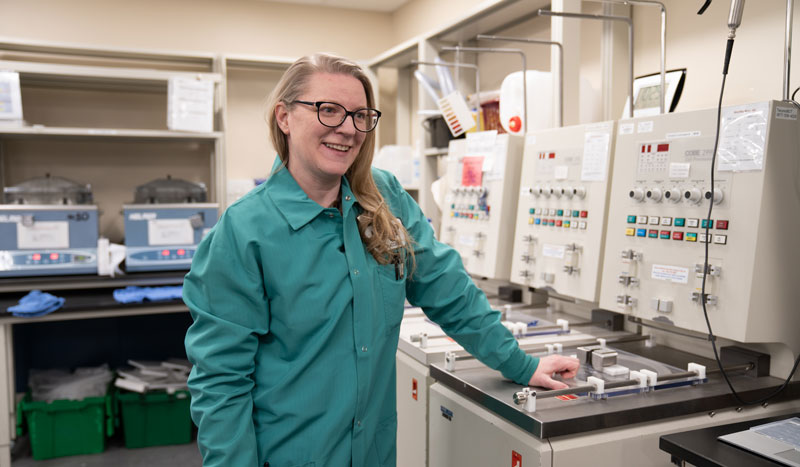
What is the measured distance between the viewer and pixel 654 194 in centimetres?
155

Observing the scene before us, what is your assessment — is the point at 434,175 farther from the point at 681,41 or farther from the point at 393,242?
the point at 393,242

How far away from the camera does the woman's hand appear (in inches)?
53.2

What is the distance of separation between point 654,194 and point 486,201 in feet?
2.53

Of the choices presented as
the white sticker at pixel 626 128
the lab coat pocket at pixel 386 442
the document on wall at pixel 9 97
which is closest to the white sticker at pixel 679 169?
the white sticker at pixel 626 128

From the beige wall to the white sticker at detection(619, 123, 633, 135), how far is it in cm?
285

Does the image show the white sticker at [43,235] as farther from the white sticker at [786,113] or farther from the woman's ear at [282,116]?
the white sticker at [786,113]

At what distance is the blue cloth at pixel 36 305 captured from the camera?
2.53m

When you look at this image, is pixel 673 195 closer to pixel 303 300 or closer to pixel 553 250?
pixel 553 250

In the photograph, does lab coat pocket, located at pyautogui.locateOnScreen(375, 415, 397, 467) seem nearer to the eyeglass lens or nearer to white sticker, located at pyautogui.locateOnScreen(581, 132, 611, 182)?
the eyeglass lens

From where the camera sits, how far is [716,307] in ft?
4.57

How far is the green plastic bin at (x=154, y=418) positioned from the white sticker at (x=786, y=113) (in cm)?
290

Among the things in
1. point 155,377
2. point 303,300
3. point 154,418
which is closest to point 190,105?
point 155,377

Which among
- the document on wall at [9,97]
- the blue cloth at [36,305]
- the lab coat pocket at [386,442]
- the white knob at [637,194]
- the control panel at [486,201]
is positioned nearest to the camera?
the lab coat pocket at [386,442]

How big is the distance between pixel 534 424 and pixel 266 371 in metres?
0.55
